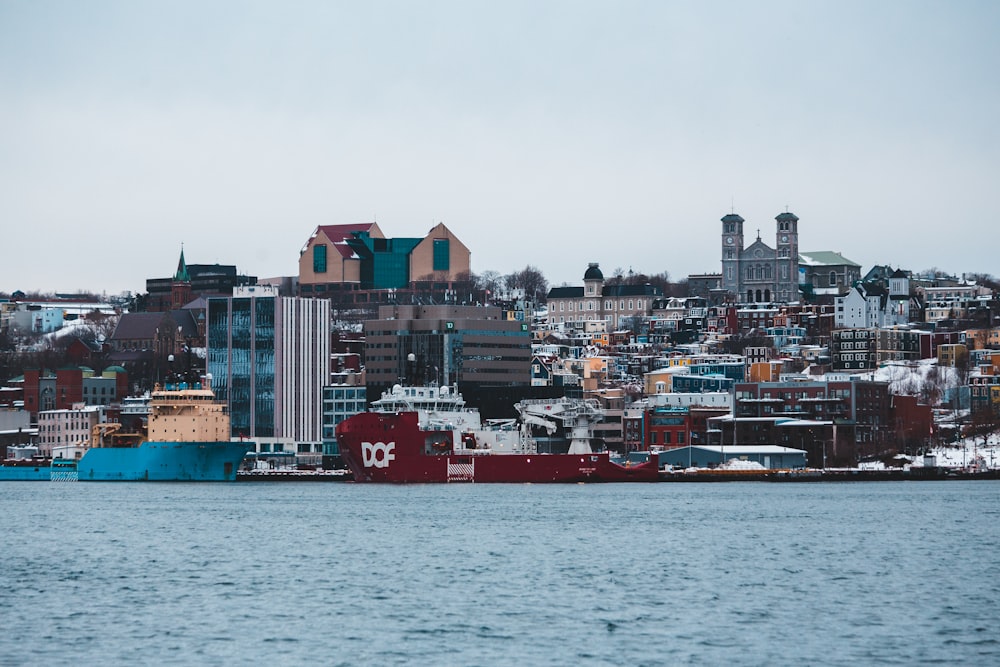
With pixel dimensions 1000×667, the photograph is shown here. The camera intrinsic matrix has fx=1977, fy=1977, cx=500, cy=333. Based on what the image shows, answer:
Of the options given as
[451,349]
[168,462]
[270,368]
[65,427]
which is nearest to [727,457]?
[168,462]

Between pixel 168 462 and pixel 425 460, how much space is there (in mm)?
16259

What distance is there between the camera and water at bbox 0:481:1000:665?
119 ft

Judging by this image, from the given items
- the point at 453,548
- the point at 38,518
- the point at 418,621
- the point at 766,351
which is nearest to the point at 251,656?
the point at 418,621

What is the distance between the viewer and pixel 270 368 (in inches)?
5433

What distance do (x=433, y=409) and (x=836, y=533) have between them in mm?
42811

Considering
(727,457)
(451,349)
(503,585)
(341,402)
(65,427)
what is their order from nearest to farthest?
(503,585) < (727,457) < (65,427) < (341,402) < (451,349)

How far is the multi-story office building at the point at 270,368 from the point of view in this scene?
5384 inches

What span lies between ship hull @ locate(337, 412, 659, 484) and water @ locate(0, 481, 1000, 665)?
752 inches

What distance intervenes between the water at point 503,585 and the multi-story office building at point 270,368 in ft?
196

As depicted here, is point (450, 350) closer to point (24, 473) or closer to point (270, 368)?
point (270, 368)

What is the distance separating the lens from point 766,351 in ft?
601

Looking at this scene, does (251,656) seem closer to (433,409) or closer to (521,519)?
(521,519)

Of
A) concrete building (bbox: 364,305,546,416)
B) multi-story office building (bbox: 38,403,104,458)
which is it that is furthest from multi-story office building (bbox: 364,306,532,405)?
multi-story office building (bbox: 38,403,104,458)

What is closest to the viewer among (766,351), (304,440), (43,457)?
(43,457)
